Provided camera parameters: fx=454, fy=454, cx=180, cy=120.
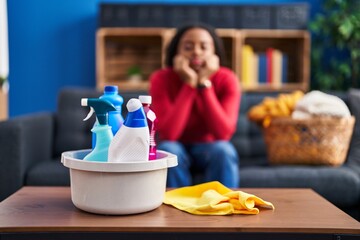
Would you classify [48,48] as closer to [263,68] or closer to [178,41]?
[263,68]

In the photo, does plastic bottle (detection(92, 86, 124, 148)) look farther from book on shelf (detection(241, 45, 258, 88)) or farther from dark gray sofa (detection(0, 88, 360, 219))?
book on shelf (detection(241, 45, 258, 88))

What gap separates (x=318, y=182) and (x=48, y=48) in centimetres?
257

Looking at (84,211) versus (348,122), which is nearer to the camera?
(84,211)

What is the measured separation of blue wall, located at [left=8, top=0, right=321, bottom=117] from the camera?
3.64m

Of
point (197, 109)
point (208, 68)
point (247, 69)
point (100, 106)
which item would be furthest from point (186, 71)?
point (247, 69)

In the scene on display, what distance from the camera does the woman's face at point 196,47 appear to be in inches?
73.1

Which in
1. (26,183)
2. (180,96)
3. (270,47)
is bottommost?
(26,183)

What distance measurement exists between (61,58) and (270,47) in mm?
1697

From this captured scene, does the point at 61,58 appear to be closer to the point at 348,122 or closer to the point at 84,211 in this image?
the point at 348,122

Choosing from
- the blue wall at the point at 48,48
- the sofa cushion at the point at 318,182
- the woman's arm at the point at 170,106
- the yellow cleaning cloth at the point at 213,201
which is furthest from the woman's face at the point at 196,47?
the blue wall at the point at 48,48

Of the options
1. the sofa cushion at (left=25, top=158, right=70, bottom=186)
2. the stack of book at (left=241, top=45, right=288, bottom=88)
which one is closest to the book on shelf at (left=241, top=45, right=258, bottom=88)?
the stack of book at (left=241, top=45, right=288, bottom=88)

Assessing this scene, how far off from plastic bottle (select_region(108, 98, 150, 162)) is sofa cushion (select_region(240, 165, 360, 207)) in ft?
3.22
